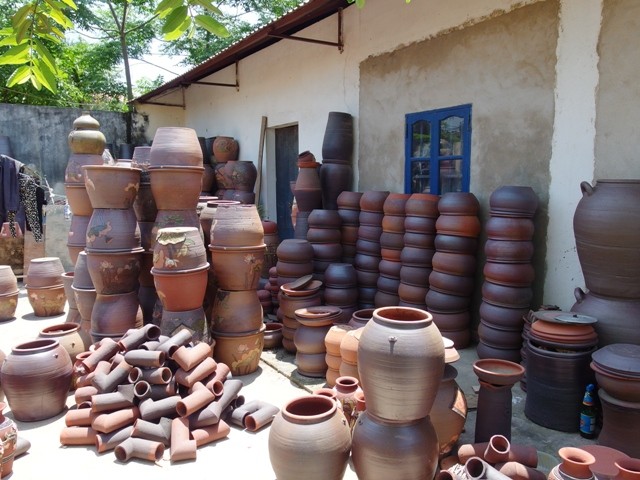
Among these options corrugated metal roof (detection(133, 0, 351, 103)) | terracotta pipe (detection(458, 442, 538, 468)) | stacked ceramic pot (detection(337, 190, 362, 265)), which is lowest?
terracotta pipe (detection(458, 442, 538, 468))

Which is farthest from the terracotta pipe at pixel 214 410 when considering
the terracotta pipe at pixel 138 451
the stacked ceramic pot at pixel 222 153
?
the stacked ceramic pot at pixel 222 153

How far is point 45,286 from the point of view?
19.4 ft

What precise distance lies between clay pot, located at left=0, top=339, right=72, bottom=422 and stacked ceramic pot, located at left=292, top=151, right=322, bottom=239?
3.21m

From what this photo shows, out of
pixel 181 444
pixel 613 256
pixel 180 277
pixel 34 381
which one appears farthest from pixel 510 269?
pixel 34 381

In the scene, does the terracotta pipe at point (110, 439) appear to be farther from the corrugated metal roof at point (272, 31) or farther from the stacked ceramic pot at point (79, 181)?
the corrugated metal roof at point (272, 31)

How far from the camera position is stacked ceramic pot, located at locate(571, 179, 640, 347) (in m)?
3.08

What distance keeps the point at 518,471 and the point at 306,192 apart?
4266 millimetres

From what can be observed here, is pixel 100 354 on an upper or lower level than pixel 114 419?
upper

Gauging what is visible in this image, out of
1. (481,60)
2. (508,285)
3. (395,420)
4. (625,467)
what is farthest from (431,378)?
(481,60)

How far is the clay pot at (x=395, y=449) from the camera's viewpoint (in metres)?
2.19

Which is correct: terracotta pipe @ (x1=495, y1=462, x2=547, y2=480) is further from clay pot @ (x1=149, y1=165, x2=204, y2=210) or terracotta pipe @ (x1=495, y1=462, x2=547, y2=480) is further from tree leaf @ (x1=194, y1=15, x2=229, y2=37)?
clay pot @ (x1=149, y1=165, x2=204, y2=210)

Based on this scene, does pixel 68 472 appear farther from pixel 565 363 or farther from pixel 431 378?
pixel 565 363

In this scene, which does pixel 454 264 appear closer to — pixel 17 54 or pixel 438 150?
pixel 438 150

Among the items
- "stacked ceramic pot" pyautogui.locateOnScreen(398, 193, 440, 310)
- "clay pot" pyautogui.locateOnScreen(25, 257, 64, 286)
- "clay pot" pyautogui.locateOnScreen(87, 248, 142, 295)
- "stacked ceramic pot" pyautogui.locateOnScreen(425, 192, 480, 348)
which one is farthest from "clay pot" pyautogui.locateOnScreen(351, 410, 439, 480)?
"clay pot" pyautogui.locateOnScreen(25, 257, 64, 286)
